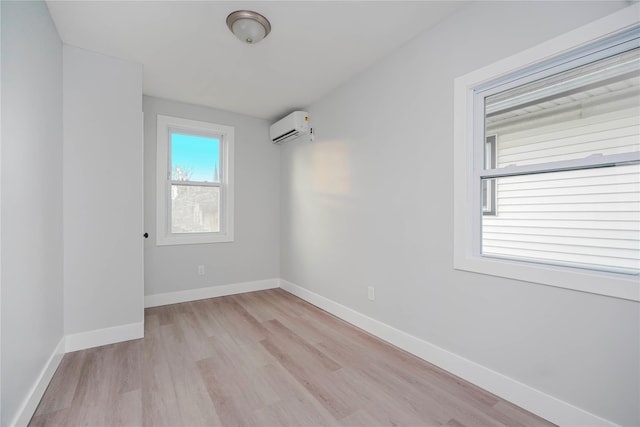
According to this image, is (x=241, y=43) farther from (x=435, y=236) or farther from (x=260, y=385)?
(x=260, y=385)

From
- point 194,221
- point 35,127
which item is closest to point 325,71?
point 35,127

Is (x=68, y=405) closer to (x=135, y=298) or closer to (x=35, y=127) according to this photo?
(x=135, y=298)

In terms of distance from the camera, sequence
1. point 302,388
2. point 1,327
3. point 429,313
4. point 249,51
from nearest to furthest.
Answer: point 1,327
point 302,388
point 429,313
point 249,51

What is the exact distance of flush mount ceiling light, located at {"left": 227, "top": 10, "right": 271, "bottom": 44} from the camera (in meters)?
1.93

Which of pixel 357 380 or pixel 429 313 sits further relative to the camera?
pixel 429 313

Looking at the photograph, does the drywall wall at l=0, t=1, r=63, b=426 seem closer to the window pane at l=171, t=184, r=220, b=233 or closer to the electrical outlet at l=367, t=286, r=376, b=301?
the window pane at l=171, t=184, r=220, b=233

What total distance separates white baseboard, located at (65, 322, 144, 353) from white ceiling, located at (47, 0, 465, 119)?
2.40 meters

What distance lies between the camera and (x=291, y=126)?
3617 millimetres

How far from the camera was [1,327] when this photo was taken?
4.18ft

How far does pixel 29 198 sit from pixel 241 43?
70.4 inches

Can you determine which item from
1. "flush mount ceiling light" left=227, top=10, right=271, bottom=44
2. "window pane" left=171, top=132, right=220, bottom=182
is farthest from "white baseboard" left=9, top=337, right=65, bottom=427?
"flush mount ceiling light" left=227, top=10, right=271, bottom=44

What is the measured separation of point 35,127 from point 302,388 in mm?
2311

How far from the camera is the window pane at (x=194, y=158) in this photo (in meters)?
3.65

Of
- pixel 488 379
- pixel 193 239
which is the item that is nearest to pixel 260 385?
pixel 488 379
